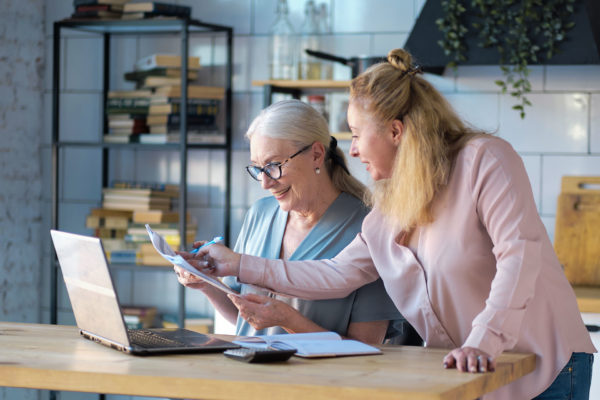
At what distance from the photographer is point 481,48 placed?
3357mm

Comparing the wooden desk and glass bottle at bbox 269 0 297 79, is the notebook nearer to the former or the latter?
the wooden desk

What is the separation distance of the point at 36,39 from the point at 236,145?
3.78ft

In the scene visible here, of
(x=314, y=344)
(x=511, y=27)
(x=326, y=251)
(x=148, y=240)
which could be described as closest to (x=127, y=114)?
(x=148, y=240)

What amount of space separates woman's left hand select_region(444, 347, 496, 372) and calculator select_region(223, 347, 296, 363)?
30 centimetres

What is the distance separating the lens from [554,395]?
1.82 metres

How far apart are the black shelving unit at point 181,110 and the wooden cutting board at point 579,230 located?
149 centimetres

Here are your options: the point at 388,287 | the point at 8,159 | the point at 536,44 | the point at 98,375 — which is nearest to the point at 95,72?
the point at 8,159

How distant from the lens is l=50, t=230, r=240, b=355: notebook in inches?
65.0

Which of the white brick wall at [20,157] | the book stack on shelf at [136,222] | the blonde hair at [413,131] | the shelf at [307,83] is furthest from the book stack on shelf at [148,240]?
the blonde hair at [413,131]

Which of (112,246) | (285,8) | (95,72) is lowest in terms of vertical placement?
(112,246)

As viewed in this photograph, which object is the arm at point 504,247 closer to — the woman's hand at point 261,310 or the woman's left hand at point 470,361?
the woman's left hand at point 470,361

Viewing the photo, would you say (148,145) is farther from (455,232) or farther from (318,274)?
(455,232)

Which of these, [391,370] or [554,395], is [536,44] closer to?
[554,395]

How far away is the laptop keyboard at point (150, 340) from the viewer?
1.72m
